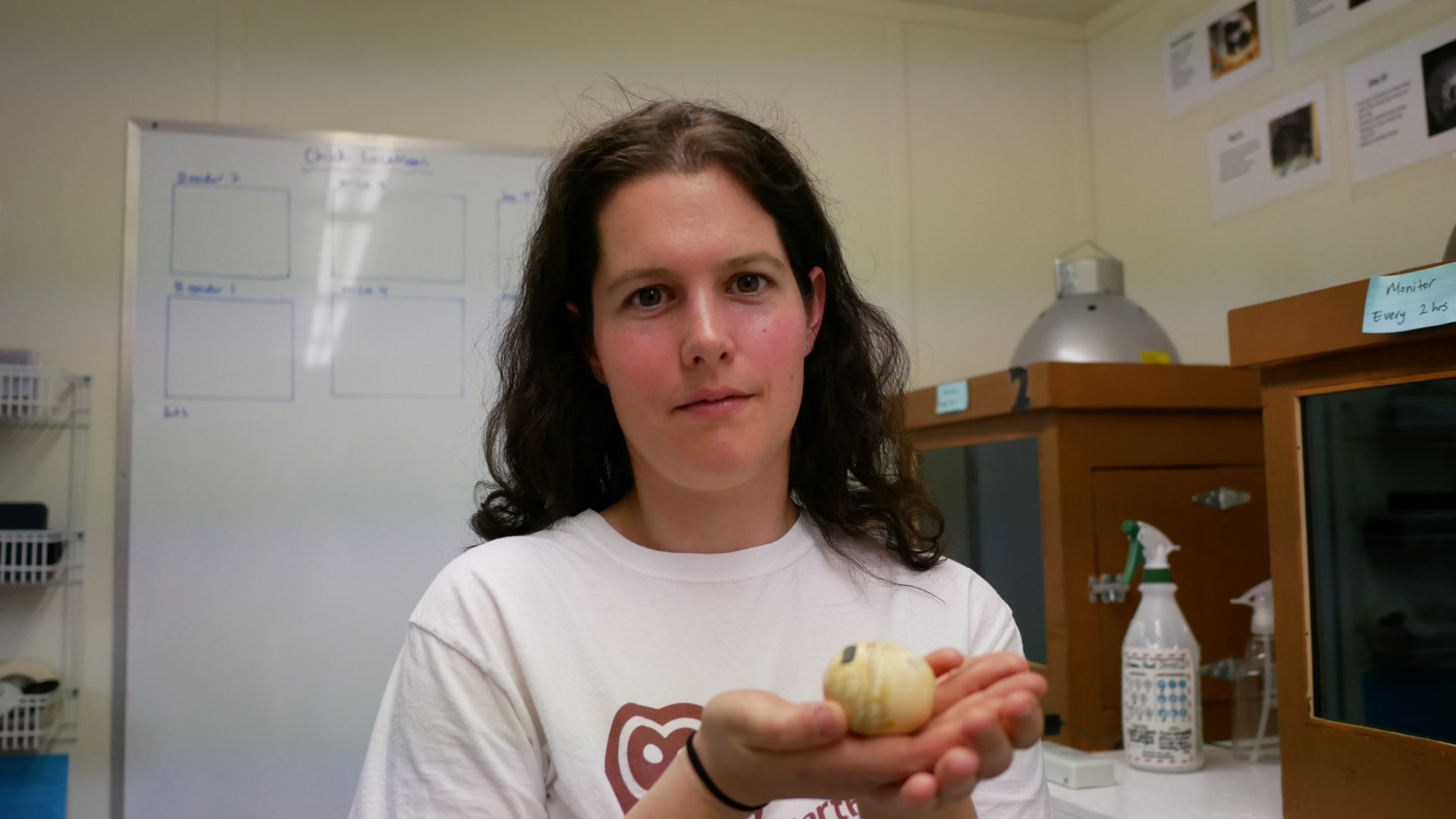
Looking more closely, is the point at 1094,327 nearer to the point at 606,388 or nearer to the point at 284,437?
the point at 606,388

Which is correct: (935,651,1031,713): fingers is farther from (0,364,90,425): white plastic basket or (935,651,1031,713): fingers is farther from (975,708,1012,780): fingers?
(0,364,90,425): white plastic basket

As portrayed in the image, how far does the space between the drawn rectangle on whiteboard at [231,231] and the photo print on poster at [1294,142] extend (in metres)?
1.89

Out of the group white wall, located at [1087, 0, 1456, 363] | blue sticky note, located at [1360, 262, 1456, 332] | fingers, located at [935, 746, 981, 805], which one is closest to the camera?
fingers, located at [935, 746, 981, 805]

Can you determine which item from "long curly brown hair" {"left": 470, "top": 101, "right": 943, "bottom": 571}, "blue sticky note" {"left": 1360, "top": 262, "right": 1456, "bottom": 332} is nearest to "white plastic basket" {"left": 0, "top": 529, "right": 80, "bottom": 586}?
"long curly brown hair" {"left": 470, "top": 101, "right": 943, "bottom": 571}

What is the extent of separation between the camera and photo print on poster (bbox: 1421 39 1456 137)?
1.71 meters

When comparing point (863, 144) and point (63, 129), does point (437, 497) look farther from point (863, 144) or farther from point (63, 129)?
point (863, 144)

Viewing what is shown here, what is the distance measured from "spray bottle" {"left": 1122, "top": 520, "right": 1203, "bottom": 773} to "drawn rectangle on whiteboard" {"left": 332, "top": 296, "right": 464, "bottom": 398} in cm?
136

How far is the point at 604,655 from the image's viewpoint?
0.85 m

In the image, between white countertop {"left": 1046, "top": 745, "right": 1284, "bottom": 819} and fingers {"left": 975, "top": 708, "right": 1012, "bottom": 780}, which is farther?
white countertop {"left": 1046, "top": 745, "right": 1284, "bottom": 819}

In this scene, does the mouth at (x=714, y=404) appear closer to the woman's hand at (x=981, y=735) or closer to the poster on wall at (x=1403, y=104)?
the woman's hand at (x=981, y=735)

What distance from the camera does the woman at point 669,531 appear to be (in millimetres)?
796

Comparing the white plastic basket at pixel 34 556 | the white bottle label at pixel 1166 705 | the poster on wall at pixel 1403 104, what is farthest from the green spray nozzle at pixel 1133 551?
the white plastic basket at pixel 34 556

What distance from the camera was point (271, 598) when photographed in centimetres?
210

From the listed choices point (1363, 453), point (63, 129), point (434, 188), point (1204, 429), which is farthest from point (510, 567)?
point (63, 129)
